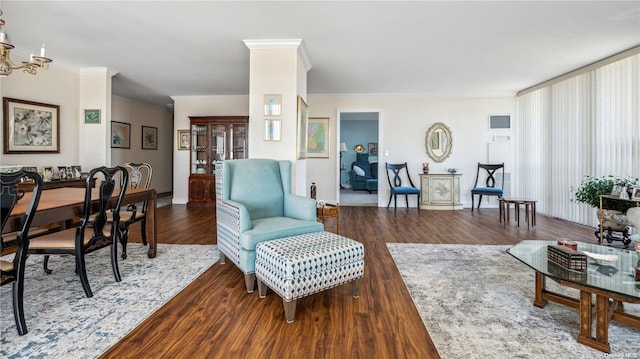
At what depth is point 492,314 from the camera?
1887 mm

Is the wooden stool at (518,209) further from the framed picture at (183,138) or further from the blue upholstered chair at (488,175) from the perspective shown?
the framed picture at (183,138)

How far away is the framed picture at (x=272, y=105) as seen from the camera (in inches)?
144

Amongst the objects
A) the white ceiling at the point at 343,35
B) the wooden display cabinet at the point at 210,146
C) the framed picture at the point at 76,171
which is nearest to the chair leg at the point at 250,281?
the white ceiling at the point at 343,35

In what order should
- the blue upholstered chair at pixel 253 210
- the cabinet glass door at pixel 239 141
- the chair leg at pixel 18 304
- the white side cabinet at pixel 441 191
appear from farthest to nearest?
the cabinet glass door at pixel 239 141 < the white side cabinet at pixel 441 191 < the blue upholstered chair at pixel 253 210 < the chair leg at pixel 18 304

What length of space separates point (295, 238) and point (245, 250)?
1.29 ft

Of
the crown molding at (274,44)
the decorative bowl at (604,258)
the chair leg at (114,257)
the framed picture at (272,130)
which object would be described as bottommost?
the chair leg at (114,257)

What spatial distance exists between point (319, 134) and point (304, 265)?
16.4 feet

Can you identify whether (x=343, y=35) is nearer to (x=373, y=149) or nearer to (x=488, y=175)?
(x=488, y=175)

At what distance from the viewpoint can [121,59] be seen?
432 cm

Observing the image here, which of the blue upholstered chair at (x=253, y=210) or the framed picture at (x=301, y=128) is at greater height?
the framed picture at (x=301, y=128)

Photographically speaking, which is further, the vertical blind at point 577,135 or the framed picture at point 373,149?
the framed picture at point 373,149

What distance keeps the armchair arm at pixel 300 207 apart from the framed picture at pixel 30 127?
4.05 metres

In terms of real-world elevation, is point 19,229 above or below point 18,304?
above

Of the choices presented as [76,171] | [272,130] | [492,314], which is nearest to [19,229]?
[272,130]
